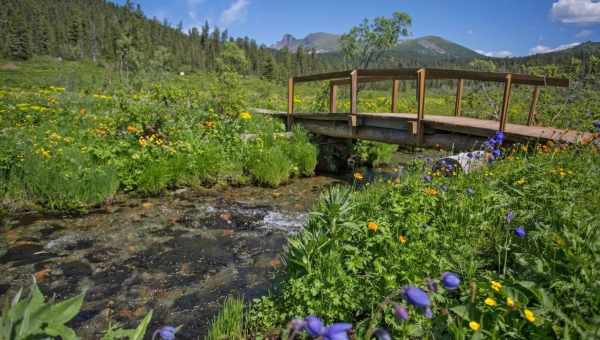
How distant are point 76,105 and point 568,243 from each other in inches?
472

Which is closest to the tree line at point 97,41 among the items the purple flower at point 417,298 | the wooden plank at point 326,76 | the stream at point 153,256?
the wooden plank at point 326,76

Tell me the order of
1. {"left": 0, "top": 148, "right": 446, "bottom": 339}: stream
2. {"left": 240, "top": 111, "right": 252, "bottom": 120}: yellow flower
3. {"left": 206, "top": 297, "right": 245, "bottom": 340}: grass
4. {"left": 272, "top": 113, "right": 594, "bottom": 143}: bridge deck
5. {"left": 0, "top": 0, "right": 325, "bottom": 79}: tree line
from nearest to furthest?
1. {"left": 206, "top": 297, "right": 245, "bottom": 340}: grass
2. {"left": 0, "top": 148, "right": 446, "bottom": 339}: stream
3. {"left": 272, "top": 113, "right": 594, "bottom": 143}: bridge deck
4. {"left": 240, "top": 111, "right": 252, "bottom": 120}: yellow flower
5. {"left": 0, "top": 0, "right": 325, "bottom": 79}: tree line

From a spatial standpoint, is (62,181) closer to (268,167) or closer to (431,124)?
(268,167)

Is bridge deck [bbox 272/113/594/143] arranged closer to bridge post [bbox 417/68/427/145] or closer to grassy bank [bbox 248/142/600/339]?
bridge post [bbox 417/68/427/145]

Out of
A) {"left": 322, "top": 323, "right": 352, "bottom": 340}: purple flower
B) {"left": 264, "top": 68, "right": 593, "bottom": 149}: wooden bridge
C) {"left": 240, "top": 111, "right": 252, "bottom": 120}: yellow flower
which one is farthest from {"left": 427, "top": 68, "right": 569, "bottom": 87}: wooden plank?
{"left": 322, "top": 323, "right": 352, "bottom": 340}: purple flower

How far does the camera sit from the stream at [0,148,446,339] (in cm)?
313

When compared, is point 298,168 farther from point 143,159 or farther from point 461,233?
point 461,233

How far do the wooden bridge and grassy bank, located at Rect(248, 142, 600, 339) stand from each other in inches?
72.7

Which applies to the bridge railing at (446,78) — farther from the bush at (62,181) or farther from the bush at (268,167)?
the bush at (62,181)

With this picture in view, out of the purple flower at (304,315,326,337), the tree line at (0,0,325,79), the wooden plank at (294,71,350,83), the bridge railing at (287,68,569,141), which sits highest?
the tree line at (0,0,325,79)

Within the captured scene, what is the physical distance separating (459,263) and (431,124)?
480 centimetres

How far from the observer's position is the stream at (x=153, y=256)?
3.13m

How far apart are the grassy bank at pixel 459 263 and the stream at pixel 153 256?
3.19 ft

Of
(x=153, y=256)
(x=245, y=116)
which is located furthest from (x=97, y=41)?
(x=153, y=256)
